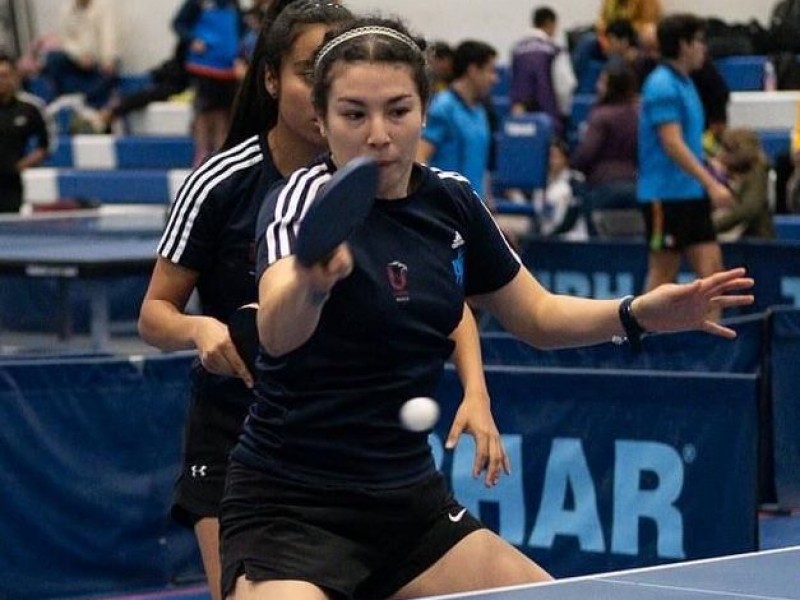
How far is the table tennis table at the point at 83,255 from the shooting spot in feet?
31.9

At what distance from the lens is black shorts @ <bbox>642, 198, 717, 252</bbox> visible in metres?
10.1

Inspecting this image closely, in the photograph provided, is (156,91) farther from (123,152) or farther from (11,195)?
(11,195)

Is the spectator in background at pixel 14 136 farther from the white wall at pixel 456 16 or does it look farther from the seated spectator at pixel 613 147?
the seated spectator at pixel 613 147

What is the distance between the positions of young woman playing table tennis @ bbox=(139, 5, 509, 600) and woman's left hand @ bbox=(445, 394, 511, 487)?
0.14 meters

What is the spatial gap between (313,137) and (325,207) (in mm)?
1186

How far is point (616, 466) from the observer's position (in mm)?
6441

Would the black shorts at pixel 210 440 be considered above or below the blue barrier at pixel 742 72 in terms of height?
above

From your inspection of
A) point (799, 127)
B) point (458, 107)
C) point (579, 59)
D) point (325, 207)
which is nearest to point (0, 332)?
point (458, 107)

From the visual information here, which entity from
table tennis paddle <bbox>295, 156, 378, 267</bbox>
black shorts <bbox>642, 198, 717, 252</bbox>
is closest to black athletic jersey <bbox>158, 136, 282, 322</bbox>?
table tennis paddle <bbox>295, 156, 378, 267</bbox>

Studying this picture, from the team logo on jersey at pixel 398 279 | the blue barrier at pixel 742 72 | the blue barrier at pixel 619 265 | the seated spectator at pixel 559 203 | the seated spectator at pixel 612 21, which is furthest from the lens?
the blue barrier at pixel 742 72

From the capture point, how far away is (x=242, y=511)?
336 centimetres

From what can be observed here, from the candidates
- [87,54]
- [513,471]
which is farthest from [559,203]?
[513,471]

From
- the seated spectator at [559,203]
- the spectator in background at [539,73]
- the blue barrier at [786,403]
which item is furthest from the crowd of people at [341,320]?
the spectator in background at [539,73]

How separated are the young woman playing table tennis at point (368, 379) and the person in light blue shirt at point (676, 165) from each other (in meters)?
6.30
